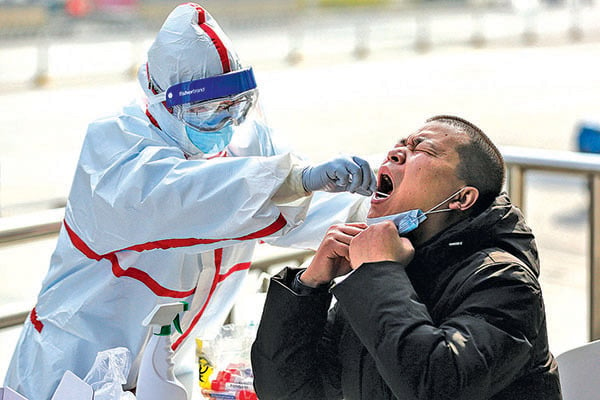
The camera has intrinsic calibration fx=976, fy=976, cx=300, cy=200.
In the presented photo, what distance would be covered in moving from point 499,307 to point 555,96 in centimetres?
1422

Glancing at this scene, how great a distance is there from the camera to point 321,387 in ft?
6.63

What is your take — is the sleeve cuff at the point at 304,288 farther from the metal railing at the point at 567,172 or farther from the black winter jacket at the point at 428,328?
the metal railing at the point at 567,172

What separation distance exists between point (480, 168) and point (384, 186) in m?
0.21

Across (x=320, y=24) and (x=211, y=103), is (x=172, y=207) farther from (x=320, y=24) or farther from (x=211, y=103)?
(x=320, y=24)

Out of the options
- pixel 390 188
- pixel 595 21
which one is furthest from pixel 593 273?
pixel 595 21

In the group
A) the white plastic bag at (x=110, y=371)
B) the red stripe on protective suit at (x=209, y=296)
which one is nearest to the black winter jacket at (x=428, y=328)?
the white plastic bag at (x=110, y=371)

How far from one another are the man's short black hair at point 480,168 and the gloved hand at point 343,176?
22cm

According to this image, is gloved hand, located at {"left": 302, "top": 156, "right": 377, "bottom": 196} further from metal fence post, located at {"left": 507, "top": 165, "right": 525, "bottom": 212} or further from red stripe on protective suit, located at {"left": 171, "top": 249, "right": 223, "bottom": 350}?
metal fence post, located at {"left": 507, "top": 165, "right": 525, "bottom": 212}

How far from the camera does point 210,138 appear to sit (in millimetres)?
2330

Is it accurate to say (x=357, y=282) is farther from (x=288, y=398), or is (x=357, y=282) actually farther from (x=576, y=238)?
(x=576, y=238)

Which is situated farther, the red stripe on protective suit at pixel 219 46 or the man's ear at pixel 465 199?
the red stripe on protective suit at pixel 219 46

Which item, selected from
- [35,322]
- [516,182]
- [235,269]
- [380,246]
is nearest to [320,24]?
[516,182]

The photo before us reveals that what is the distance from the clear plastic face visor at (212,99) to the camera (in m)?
2.22

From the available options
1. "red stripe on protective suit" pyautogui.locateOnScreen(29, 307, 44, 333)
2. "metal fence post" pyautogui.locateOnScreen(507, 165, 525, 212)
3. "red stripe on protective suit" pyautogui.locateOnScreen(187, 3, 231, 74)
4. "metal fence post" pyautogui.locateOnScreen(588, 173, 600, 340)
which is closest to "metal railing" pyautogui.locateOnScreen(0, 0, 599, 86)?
"metal fence post" pyautogui.locateOnScreen(507, 165, 525, 212)
